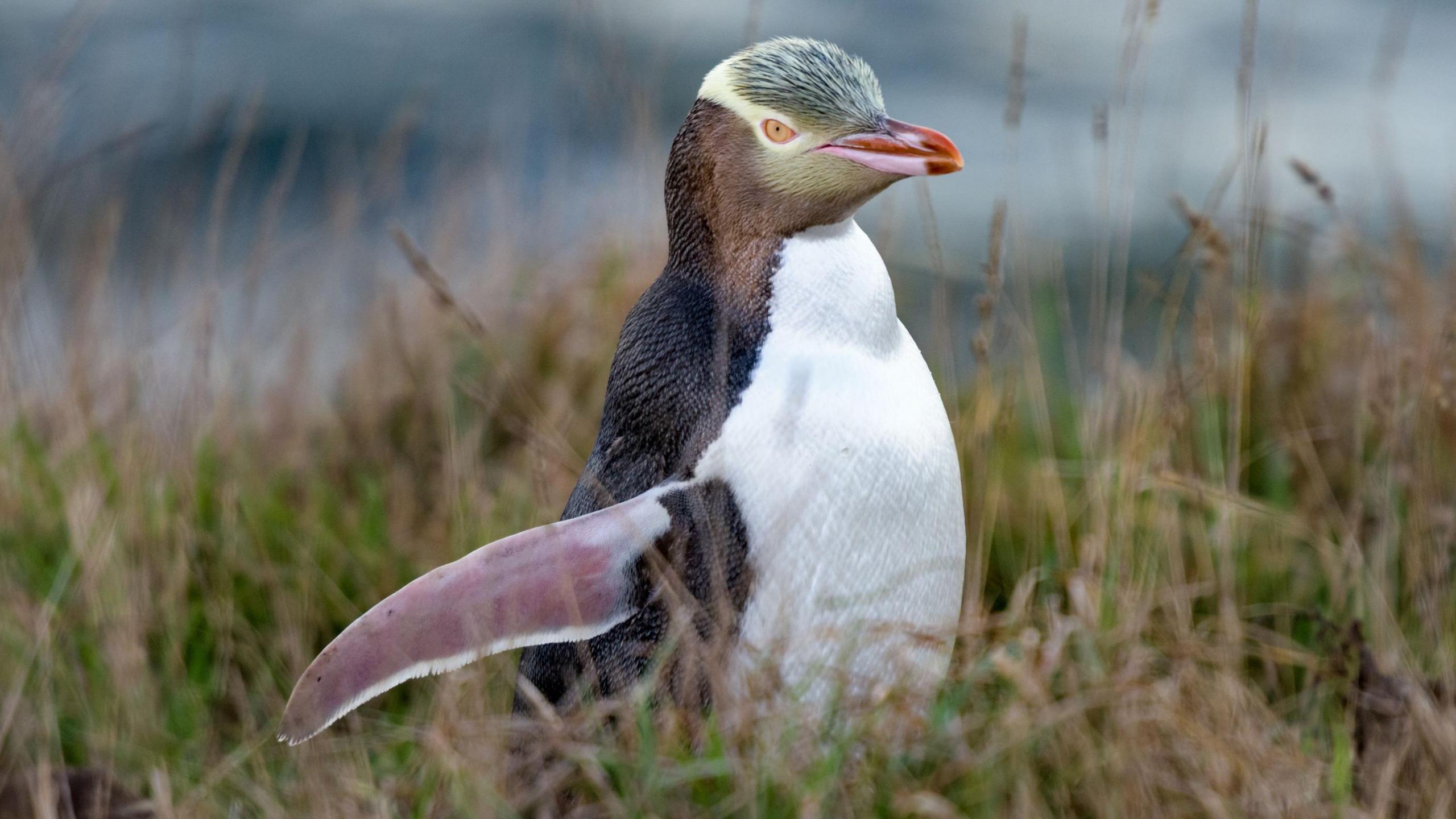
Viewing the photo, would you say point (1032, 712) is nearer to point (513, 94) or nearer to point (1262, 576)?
point (1262, 576)

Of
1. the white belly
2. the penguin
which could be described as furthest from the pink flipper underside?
the white belly

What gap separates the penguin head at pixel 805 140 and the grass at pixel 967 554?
0.39m

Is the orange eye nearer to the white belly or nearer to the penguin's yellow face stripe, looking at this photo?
the penguin's yellow face stripe

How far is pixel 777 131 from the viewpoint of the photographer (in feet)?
7.43

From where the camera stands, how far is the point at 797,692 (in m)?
1.89

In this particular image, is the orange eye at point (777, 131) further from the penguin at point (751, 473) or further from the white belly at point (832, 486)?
the white belly at point (832, 486)

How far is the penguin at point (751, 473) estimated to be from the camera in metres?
2.10

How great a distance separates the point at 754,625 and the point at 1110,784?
62cm

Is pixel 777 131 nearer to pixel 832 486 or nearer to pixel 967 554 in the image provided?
pixel 832 486

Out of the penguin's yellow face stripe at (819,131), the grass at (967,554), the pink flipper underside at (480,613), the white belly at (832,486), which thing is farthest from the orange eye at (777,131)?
the pink flipper underside at (480,613)

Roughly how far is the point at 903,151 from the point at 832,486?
51cm

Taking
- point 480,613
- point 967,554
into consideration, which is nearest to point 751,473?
point 480,613

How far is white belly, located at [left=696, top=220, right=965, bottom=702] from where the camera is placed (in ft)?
7.08

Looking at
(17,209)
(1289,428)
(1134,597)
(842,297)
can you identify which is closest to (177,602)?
(17,209)
